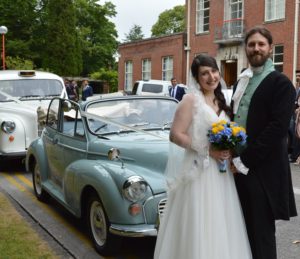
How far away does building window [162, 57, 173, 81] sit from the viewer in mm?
34047

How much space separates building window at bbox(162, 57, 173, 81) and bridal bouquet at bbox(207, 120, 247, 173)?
30.8 m

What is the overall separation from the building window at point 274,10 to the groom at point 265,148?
76.2ft

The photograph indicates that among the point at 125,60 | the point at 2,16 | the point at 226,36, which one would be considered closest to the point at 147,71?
the point at 125,60

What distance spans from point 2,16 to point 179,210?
1856 inches

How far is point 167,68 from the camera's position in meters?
34.5

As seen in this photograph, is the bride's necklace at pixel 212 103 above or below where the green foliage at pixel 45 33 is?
below

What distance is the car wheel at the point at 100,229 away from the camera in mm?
4864

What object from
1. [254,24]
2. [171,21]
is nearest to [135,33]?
[171,21]

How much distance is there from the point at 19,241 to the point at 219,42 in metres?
25.4

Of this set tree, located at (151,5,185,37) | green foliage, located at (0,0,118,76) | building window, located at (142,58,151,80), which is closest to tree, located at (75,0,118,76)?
green foliage, located at (0,0,118,76)

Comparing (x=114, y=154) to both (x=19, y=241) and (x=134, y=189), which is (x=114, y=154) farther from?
(x=19, y=241)

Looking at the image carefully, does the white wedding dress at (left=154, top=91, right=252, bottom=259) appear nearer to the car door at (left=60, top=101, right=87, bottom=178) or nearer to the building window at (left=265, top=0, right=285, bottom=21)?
the car door at (left=60, top=101, right=87, bottom=178)

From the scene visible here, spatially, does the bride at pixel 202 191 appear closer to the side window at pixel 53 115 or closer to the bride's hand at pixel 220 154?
the bride's hand at pixel 220 154

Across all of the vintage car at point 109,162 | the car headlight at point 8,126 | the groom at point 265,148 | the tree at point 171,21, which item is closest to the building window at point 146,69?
the car headlight at point 8,126
